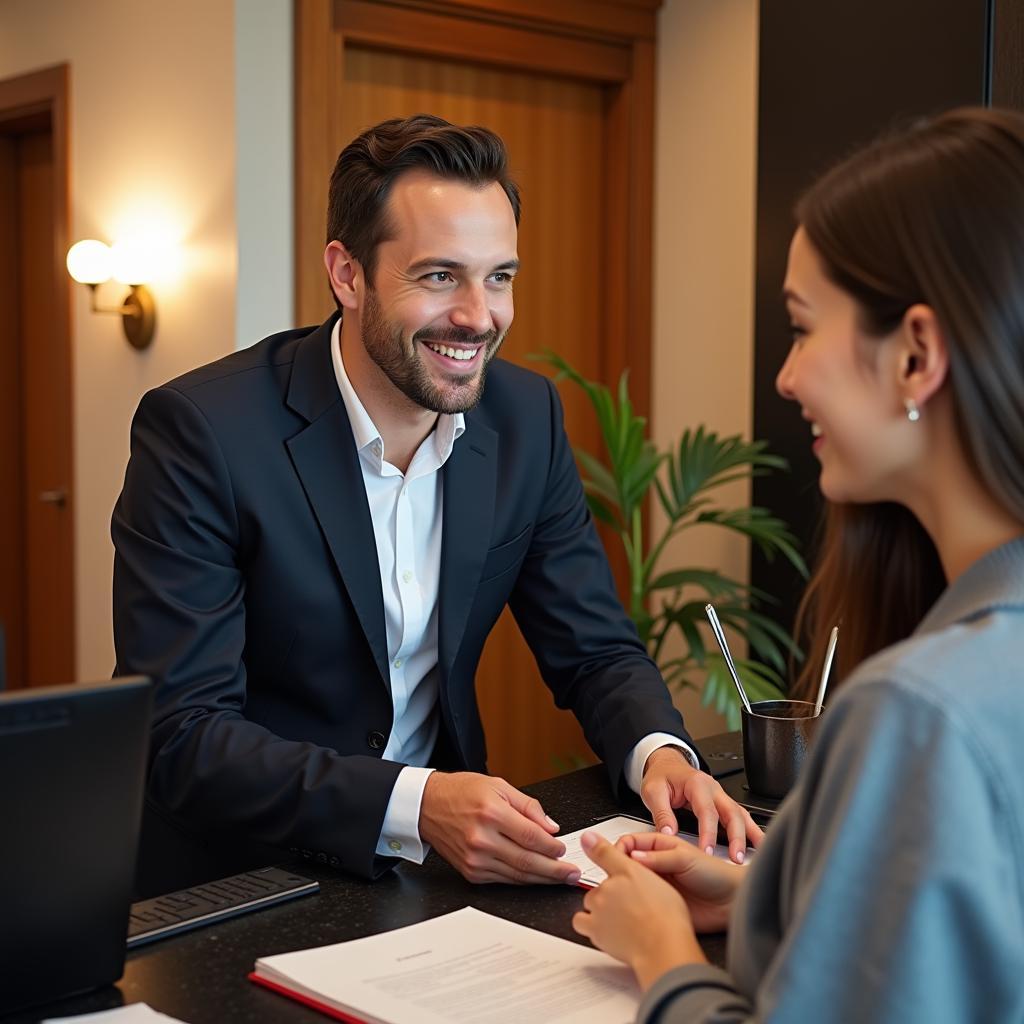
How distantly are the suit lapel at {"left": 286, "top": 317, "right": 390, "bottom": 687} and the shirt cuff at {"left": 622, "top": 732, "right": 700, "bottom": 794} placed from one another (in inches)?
13.9

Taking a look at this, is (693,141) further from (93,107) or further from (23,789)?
(23,789)

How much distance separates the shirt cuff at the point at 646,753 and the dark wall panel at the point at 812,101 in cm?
148

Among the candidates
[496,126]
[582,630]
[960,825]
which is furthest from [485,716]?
[960,825]

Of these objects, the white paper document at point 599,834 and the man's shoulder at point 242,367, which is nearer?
the white paper document at point 599,834

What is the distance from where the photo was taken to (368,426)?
6.56 feet

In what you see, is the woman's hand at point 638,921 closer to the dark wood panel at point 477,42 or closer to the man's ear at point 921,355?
the man's ear at point 921,355

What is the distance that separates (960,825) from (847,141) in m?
2.66

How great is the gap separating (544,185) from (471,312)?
2.35 metres

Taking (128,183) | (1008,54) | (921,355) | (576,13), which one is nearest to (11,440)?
(128,183)

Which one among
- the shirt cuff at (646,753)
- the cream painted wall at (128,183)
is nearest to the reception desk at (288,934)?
the shirt cuff at (646,753)

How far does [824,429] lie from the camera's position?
3.29ft

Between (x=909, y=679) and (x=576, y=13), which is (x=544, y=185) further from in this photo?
(x=909, y=679)

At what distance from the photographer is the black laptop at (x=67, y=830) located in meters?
0.99

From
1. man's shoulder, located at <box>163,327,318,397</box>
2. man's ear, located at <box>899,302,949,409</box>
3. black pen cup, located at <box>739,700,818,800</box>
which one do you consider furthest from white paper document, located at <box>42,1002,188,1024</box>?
man's shoulder, located at <box>163,327,318,397</box>
